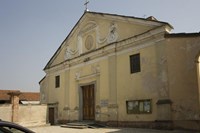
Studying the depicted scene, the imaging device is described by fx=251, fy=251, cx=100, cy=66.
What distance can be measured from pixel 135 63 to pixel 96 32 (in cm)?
447

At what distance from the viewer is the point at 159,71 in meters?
13.0

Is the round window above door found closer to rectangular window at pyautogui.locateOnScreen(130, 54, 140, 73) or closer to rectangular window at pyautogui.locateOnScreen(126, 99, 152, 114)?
rectangular window at pyautogui.locateOnScreen(130, 54, 140, 73)

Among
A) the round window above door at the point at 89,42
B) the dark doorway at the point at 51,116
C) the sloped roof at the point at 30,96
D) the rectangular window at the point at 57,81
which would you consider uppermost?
the round window above door at the point at 89,42

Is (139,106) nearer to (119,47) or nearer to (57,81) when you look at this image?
(119,47)

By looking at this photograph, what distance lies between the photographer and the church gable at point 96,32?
14.8m

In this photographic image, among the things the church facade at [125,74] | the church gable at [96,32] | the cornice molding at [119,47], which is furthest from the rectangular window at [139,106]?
the church gable at [96,32]

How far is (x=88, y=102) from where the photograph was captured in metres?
17.7

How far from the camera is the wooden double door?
1726cm

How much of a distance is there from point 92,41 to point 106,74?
309cm

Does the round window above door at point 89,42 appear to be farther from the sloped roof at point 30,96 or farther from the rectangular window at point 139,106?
the sloped roof at point 30,96

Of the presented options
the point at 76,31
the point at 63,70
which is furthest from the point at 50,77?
the point at 76,31

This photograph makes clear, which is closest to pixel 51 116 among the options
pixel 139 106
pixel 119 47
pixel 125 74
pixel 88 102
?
pixel 88 102

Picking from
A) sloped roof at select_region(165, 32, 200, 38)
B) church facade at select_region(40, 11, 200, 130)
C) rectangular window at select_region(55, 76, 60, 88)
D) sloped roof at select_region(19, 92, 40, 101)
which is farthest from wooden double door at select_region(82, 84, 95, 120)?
sloped roof at select_region(19, 92, 40, 101)

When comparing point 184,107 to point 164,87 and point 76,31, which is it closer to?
point 164,87
